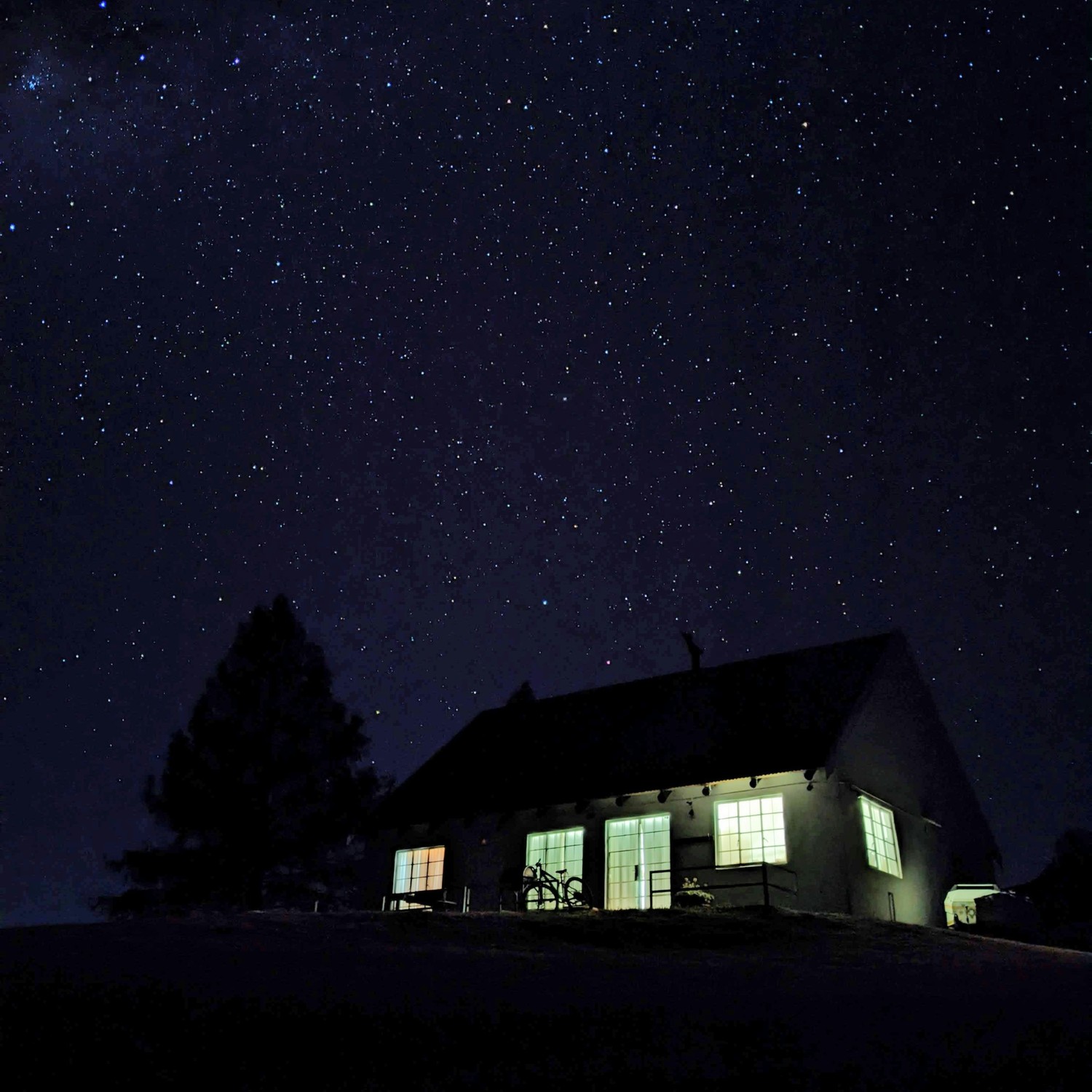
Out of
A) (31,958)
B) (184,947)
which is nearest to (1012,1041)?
(184,947)

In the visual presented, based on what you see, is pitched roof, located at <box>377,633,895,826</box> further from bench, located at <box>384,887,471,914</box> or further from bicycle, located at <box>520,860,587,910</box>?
bench, located at <box>384,887,471,914</box>

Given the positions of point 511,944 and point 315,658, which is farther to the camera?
point 315,658

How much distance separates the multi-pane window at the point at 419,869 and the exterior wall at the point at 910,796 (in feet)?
29.5

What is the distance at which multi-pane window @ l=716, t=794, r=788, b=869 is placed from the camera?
19.2m

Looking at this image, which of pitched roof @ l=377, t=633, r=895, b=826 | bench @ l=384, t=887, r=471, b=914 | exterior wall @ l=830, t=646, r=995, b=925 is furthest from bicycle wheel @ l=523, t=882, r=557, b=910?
exterior wall @ l=830, t=646, r=995, b=925

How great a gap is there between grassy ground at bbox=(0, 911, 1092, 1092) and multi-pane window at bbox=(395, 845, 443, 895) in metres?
9.64

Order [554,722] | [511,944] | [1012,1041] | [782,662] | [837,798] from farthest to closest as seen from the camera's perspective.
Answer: [554,722] < [782,662] < [837,798] < [511,944] < [1012,1041]

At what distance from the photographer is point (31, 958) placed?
435 inches

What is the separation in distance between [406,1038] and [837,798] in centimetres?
1229

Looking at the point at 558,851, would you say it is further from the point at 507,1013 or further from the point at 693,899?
the point at 507,1013

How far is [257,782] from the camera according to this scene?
2995 cm

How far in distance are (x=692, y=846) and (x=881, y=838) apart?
12.1ft

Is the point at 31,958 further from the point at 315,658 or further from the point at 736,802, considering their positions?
the point at 315,658

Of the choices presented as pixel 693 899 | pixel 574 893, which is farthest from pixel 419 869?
pixel 693 899
